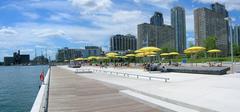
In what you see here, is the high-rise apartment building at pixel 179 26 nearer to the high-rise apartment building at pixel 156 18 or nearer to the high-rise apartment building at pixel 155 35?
the high-rise apartment building at pixel 155 35

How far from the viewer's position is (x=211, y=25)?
4572 inches

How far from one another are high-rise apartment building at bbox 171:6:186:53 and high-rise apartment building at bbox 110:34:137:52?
32.3 meters

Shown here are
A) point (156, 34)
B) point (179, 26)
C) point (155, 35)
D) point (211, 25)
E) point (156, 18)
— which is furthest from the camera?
point (156, 18)

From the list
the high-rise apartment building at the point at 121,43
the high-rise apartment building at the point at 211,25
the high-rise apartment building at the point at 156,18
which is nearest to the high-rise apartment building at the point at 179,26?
the high-rise apartment building at the point at 156,18

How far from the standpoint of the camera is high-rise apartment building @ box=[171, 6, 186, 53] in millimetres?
142375

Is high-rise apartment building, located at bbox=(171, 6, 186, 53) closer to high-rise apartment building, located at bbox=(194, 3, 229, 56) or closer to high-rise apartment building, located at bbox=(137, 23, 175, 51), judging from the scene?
high-rise apartment building, located at bbox=(137, 23, 175, 51)

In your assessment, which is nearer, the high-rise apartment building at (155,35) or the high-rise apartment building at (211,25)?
the high-rise apartment building at (211,25)

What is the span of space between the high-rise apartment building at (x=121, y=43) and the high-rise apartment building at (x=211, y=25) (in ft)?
181

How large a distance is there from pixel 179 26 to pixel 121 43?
119 feet

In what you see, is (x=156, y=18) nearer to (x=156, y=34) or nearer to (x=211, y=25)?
(x=156, y=34)

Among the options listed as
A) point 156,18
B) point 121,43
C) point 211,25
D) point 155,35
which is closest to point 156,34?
point 155,35

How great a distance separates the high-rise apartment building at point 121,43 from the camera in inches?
6481

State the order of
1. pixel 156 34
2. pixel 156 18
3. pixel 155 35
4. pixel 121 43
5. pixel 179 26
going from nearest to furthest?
pixel 156 34
pixel 155 35
pixel 179 26
pixel 156 18
pixel 121 43

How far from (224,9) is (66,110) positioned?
A: 125 metres
